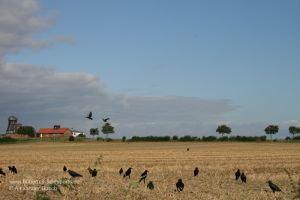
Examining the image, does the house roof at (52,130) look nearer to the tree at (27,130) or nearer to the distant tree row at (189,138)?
the tree at (27,130)

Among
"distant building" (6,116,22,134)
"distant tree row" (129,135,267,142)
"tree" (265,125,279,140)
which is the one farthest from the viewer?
"distant building" (6,116,22,134)

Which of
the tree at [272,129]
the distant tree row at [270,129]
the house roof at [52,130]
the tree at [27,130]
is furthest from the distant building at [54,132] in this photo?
the tree at [272,129]

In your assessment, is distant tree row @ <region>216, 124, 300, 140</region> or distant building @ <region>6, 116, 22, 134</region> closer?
→ distant tree row @ <region>216, 124, 300, 140</region>

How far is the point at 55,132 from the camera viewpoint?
17350cm

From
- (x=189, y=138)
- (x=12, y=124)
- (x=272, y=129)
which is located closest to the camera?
(x=189, y=138)

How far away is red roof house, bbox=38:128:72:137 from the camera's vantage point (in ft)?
565

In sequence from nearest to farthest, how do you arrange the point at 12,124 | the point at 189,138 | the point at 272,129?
the point at 189,138 < the point at 272,129 < the point at 12,124

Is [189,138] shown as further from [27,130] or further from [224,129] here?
[27,130]

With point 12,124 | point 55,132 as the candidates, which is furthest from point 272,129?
point 12,124

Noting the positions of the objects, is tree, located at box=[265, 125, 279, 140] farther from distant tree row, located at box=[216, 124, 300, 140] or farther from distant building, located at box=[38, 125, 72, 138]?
distant building, located at box=[38, 125, 72, 138]

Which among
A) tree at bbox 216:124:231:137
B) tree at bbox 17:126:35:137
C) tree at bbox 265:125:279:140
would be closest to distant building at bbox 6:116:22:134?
tree at bbox 17:126:35:137

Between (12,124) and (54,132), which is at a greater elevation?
(12,124)

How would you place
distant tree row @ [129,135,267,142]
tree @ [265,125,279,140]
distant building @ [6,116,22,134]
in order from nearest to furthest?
distant tree row @ [129,135,267,142] < tree @ [265,125,279,140] < distant building @ [6,116,22,134]

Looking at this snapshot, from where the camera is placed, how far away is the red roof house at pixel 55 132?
172 m
